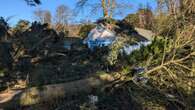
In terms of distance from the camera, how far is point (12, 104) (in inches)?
250

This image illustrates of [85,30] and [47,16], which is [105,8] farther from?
[47,16]

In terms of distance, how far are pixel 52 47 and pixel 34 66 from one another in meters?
2.20

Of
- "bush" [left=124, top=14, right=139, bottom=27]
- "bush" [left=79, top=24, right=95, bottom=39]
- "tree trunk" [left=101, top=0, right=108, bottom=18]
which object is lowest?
"bush" [left=79, top=24, right=95, bottom=39]

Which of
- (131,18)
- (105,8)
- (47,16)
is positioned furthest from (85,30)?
(47,16)

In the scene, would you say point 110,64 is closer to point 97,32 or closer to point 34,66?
point 34,66

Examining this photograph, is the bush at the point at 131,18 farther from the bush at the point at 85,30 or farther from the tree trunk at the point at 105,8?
the bush at the point at 85,30

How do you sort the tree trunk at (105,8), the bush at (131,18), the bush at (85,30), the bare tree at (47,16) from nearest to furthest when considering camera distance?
the tree trunk at (105,8) → the bush at (131,18) → the bush at (85,30) → the bare tree at (47,16)

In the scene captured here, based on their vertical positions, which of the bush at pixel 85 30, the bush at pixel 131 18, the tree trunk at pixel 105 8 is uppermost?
the tree trunk at pixel 105 8

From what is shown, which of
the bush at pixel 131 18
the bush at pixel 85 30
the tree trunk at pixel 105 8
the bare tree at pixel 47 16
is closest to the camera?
the tree trunk at pixel 105 8

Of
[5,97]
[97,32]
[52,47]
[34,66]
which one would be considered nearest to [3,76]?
[34,66]

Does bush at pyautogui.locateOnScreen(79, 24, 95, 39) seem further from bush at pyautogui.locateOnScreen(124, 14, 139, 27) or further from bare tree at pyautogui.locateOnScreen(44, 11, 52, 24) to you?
bare tree at pyautogui.locateOnScreen(44, 11, 52, 24)

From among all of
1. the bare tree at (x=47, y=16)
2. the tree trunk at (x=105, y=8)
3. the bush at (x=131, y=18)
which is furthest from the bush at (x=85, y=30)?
the bare tree at (x=47, y=16)

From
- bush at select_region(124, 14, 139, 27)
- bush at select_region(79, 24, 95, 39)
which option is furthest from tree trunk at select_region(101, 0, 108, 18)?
bush at select_region(79, 24, 95, 39)

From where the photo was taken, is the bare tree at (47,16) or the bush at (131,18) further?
the bare tree at (47,16)
